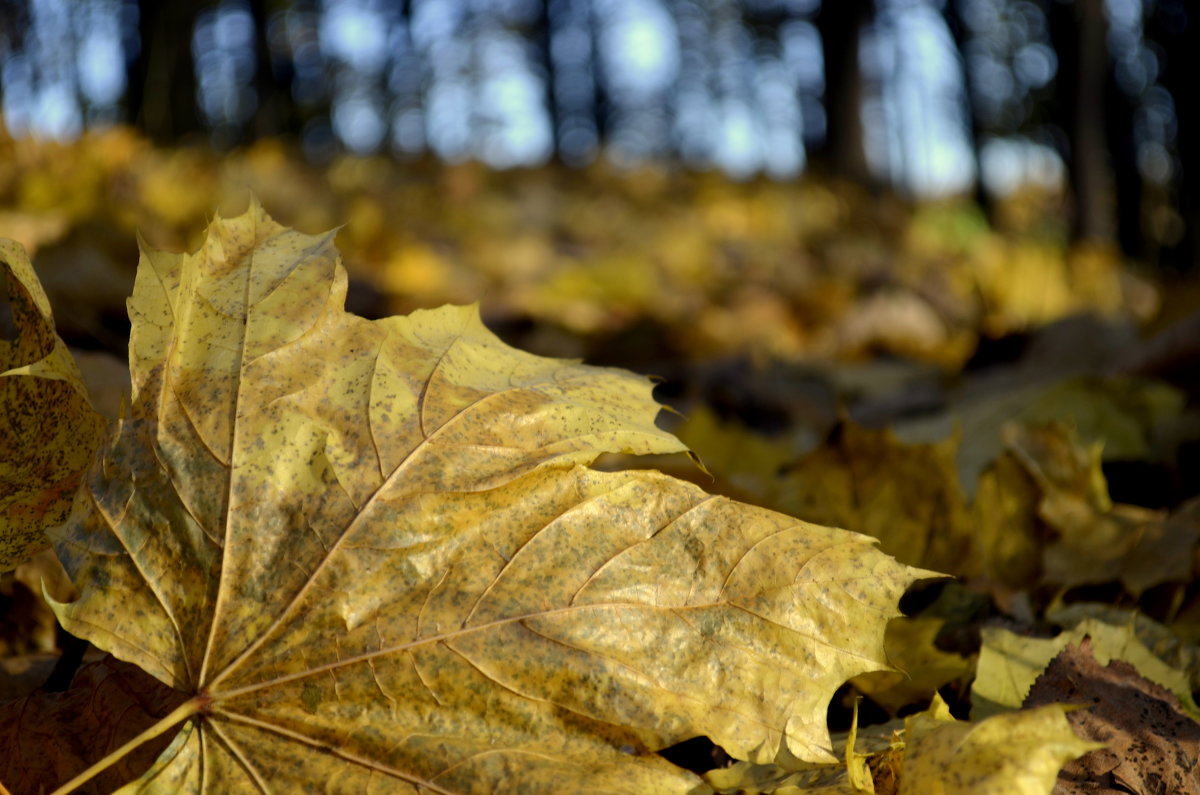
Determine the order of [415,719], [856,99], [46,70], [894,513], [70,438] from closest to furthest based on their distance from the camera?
1. [415,719]
2. [70,438]
3. [894,513]
4. [46,70]
5. [856,99]

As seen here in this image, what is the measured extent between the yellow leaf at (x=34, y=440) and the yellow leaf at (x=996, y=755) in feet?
2.10

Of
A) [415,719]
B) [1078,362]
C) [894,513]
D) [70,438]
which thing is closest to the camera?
[415,719]

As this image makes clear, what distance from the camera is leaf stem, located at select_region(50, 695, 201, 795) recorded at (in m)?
0.58

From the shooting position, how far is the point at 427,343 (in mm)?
790

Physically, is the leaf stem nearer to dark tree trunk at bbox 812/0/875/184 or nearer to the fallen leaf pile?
the fallen leaf pile

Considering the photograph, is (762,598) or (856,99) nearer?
(762,598)

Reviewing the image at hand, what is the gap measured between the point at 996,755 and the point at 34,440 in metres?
0.73

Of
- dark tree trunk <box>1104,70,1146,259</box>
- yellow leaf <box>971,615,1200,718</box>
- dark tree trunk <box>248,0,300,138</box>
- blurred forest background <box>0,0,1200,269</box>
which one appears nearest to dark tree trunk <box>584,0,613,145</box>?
blurred forest background <box>0,0,1200,269</box>

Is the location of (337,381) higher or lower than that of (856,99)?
higher

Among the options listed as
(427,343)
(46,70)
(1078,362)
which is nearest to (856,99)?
(46,70)

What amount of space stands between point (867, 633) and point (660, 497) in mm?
178

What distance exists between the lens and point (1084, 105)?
6.79m

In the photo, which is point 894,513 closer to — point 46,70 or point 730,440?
point 730,440

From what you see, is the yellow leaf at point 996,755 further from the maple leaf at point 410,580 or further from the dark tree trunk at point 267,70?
the dark tree trunk at point 267,70
